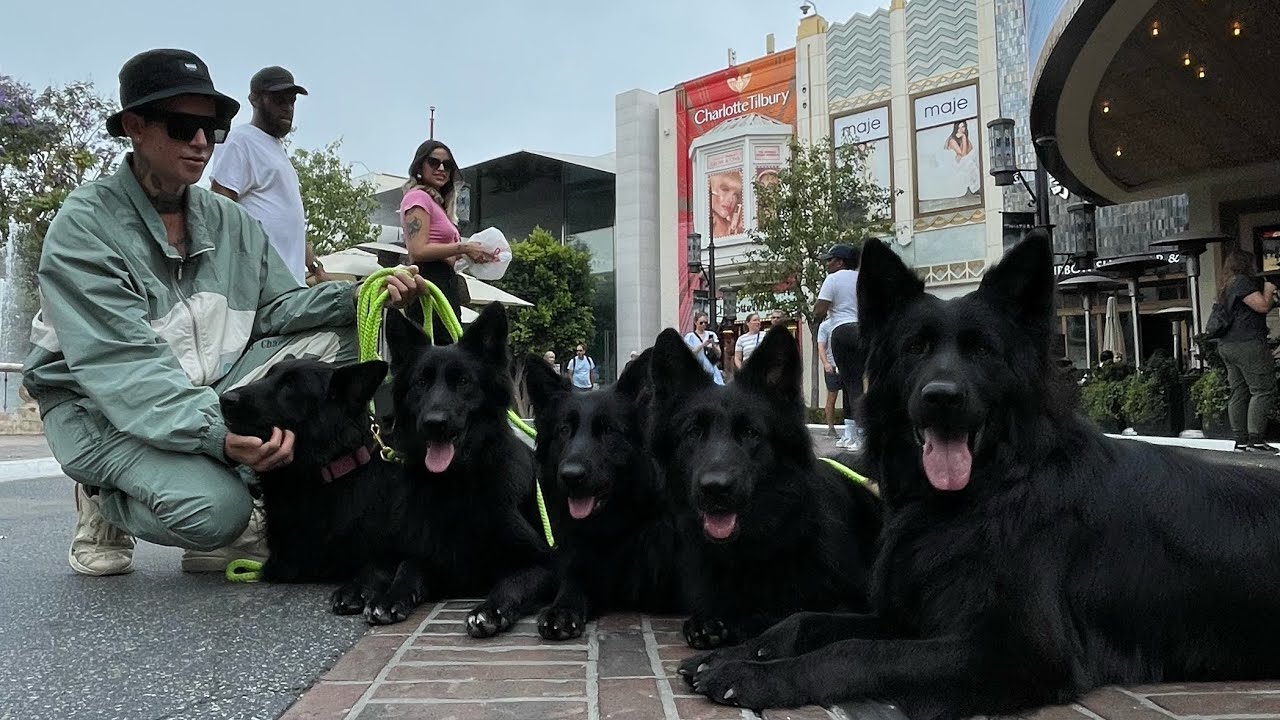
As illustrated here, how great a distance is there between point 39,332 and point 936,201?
94.7 ft

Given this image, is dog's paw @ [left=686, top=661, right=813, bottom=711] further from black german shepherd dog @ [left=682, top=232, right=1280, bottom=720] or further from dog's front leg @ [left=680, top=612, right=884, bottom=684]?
dog's front leg @ [left=680, top=612, right=884, bottom=684]

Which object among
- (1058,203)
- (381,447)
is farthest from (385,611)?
(1058,203)

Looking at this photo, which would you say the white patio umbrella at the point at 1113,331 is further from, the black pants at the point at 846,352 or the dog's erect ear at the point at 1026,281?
the dog's erect ear at the point at 1026,281

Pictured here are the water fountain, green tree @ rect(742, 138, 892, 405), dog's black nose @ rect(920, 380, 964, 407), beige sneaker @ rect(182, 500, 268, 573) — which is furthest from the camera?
green tree @ rect(742, 138, 892, 405)

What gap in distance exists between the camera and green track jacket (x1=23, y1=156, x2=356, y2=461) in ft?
11.0

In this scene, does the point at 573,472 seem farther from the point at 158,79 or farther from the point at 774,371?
the point at 158,79

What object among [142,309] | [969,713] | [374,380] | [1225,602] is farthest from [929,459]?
[142,309]

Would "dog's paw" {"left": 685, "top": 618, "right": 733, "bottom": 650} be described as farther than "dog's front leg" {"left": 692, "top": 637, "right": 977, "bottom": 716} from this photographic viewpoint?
Yes

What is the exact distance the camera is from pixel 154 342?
3.47 meters

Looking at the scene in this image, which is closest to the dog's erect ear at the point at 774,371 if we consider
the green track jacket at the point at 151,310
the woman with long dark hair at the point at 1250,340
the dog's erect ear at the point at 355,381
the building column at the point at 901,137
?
the dog's erect ear at the point at 355,381

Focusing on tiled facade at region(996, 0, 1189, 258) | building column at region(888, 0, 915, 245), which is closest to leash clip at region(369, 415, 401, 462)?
tiled facade at region(996, 0, 1189, 258)

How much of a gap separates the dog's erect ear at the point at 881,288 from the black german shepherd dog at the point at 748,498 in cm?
36

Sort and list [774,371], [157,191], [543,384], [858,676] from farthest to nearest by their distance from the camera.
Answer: [157,191]
[543,384]
[774,371]
[858,676]

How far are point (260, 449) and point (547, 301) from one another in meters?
36.2
